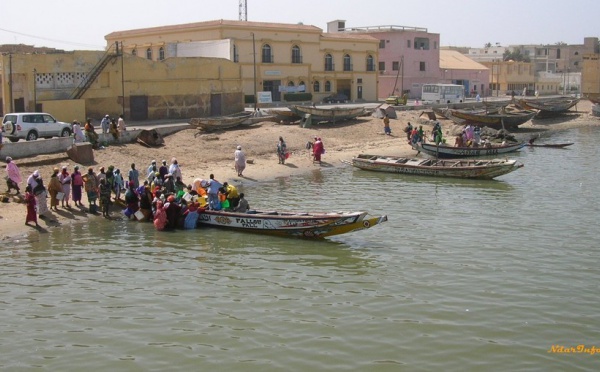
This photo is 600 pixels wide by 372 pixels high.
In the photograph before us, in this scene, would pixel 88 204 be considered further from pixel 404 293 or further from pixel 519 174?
pixel 519 174

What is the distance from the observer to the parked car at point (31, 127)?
101ft

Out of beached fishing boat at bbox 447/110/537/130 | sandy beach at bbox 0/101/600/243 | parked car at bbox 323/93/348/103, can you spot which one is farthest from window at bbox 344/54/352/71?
sandy beach at bbox 0/101/600/243

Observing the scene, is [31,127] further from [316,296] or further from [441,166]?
[316,296]

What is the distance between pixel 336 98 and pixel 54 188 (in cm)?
4315

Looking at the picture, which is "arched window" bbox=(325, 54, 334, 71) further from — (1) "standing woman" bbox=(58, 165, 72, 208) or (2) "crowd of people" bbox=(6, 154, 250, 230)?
(1) "standing woman" bbox=(58, 165, 72, 208)

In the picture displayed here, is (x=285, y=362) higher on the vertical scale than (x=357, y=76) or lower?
lower

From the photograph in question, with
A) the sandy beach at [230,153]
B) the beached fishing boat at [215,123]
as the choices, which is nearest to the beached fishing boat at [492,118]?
the sandy beach at [230,153]

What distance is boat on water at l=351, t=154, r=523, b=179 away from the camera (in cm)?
3008

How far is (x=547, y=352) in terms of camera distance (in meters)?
12.6

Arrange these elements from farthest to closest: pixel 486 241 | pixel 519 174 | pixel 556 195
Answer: pixel 519 174
pixel 556 195
pixel 486 241

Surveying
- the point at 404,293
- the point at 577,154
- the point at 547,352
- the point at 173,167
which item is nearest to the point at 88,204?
the point at 173,167

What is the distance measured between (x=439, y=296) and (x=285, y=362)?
176 inches

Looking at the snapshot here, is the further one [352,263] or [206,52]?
[206,52]

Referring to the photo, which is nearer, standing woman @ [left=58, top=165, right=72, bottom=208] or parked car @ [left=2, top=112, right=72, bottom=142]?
standing woman @ [left=58, top=165, right=72, bottom=208]
